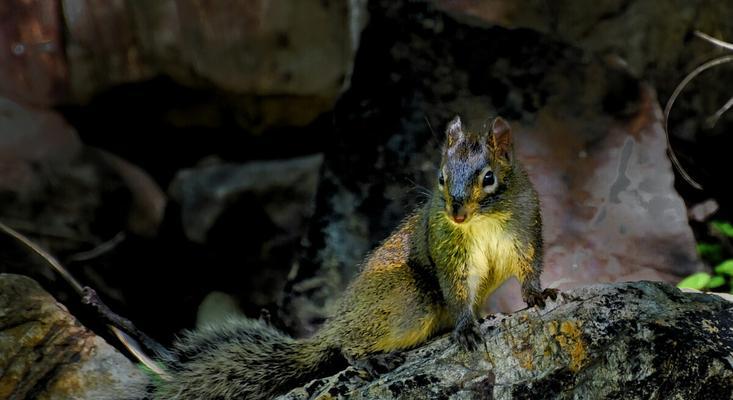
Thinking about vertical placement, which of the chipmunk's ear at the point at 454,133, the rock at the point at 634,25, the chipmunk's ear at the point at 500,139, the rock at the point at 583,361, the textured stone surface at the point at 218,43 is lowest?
the rock at the point at 583,361

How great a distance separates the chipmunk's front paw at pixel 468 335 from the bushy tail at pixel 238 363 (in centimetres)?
46

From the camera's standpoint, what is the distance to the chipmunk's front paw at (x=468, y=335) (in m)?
2.45

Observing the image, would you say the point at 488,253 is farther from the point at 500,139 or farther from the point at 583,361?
the point at 583,361

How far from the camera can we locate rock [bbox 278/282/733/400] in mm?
2332

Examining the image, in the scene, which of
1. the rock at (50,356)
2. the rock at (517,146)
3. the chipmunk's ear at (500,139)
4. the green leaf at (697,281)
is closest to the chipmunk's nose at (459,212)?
the chipmunk's ear at (500,139)

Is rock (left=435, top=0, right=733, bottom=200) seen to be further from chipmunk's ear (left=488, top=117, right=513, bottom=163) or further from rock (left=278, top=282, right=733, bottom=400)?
rock (left=278, top=282, right=733, bottom=400)

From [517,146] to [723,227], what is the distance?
1227mm

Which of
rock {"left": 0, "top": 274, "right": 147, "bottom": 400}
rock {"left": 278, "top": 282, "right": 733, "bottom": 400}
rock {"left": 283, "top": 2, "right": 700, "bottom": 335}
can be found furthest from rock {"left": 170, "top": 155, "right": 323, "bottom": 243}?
rock {"left": 278, "top": 282, "right": 733, "bottom": 400}

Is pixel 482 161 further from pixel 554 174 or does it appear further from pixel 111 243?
pixel 111 243

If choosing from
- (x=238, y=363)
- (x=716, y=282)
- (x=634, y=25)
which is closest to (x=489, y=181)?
(x=238, y=363)

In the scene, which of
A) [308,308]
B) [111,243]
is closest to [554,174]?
[308,308]

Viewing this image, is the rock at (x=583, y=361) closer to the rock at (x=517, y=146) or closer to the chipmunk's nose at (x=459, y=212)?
the chipmunk's nose at (x=459, y=212)

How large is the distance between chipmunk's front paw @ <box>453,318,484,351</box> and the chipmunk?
1cm

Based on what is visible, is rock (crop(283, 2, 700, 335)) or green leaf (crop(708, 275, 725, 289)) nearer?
green leaf (crop(708, 275, 725, 289))
